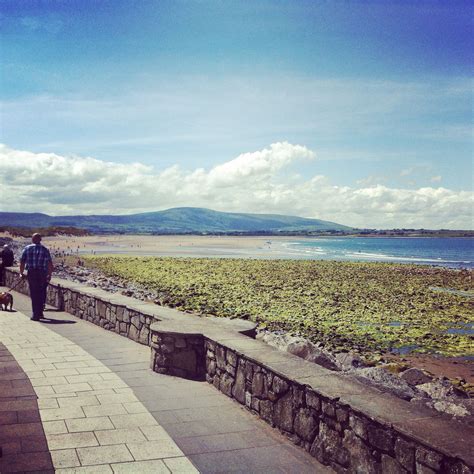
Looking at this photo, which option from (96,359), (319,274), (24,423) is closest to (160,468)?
(24,423)

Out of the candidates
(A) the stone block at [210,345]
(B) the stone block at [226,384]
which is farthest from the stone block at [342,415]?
(A) the stone block at [210,345]

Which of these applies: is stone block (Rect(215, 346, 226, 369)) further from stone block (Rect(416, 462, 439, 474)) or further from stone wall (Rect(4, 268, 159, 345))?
stone block (Rect(416, 462, 439, 474))

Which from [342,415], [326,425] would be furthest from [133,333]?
[342,415]

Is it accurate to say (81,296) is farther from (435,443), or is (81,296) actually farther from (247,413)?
(435,443)

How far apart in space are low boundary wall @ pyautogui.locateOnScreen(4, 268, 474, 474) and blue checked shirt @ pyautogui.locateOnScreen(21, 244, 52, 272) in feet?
11.9

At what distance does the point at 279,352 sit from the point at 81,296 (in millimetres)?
6448

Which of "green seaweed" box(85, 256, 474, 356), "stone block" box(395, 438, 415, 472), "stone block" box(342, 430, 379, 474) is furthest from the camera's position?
"green seaweed" box(85, 256, 474, 356)

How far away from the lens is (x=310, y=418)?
443cm

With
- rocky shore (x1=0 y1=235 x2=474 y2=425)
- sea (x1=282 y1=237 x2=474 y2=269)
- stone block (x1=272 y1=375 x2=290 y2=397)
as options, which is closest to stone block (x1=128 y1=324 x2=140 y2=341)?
rocky shore (x1=0 y1=235 x2=474 y2=425)

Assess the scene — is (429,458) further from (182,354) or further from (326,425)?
(182,354)

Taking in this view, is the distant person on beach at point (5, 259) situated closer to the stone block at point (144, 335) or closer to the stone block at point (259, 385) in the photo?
the stone block at point (144, 335)

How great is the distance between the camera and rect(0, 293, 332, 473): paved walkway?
4.20 metres

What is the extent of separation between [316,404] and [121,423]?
1.93 metres

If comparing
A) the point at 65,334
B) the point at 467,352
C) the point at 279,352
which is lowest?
the point at 467,352
